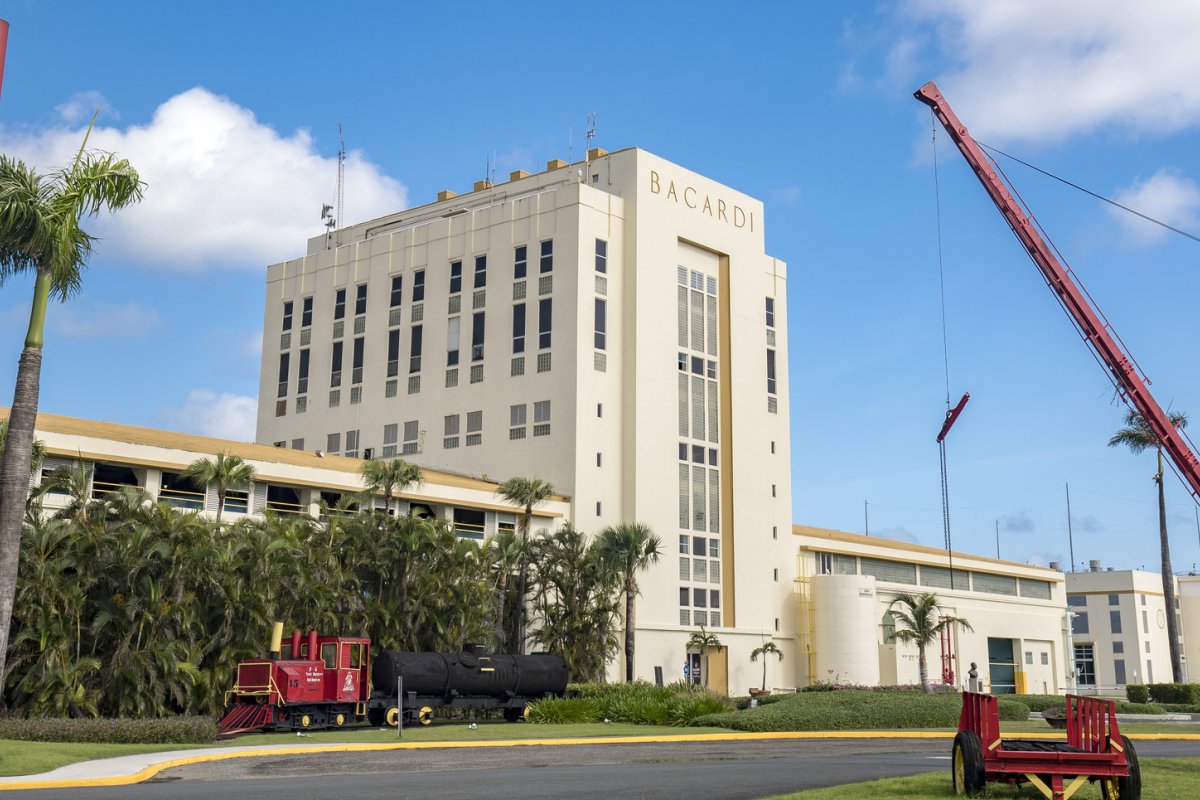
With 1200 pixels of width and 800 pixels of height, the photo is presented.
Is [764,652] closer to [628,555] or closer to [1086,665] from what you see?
[628,555]

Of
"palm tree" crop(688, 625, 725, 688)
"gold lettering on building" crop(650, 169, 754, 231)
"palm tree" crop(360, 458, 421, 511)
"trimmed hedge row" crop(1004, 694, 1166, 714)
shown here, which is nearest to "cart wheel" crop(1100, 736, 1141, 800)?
"palm tree" crop(360, 458, 421, 511)

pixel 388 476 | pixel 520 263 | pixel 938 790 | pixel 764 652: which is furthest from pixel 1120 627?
pixel 938 790

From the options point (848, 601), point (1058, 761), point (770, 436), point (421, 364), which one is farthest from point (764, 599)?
point (1058, 761)

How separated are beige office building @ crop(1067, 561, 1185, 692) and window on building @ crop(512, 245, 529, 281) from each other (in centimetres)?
7427

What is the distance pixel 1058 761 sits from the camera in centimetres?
1591

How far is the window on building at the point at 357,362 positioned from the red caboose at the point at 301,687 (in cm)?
3532

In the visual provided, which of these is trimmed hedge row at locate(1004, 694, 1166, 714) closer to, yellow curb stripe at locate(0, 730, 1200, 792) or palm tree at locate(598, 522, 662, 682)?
palm tree at locate(598, 522, 662, 682)

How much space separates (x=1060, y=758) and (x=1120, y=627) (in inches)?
4412

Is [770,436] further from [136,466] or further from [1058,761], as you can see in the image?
[1058,761]

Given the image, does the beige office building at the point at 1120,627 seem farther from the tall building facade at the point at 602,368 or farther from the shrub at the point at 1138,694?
the tall building facade at the point at 602,368

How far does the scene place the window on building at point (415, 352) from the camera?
70.1 metres

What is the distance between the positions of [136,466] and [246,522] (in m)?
8.00

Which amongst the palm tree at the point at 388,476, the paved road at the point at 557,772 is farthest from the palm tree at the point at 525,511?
the paved road at the point at 557,772

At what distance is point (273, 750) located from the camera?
2795 cm
